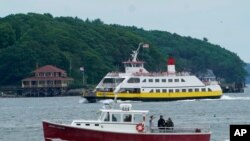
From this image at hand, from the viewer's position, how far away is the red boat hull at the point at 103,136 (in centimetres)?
5162

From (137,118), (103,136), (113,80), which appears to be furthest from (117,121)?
(113,80)

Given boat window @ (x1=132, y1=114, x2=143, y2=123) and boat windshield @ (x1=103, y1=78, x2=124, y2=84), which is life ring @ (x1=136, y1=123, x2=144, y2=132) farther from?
boat windshield @ (x1=103, y1=78, x2=124, y2=84)

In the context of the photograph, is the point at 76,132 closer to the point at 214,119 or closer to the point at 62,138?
the point at 62,138

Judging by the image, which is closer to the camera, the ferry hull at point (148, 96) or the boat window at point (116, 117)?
the boat window at point (116, 117)

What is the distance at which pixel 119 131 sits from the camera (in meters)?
52.1

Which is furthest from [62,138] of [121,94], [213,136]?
[121,94]

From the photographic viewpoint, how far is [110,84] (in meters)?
145

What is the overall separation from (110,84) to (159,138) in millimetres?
93237

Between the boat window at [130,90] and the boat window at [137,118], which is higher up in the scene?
the boat window at [130,90]

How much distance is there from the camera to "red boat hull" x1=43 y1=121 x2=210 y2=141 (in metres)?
51.6

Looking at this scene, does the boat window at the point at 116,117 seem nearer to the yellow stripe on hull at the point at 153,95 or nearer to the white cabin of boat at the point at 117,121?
the white cabin of boat at the point at 117,121

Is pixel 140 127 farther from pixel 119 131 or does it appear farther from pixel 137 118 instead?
pixel 137 118

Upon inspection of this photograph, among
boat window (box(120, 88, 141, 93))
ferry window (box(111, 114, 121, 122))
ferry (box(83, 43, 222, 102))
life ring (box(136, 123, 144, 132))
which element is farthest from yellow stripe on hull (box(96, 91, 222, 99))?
life ring (box(136, 123, 144, 132))

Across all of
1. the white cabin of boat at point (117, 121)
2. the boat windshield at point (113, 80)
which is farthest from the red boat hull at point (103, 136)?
the boat windshield at point (113, 80)
